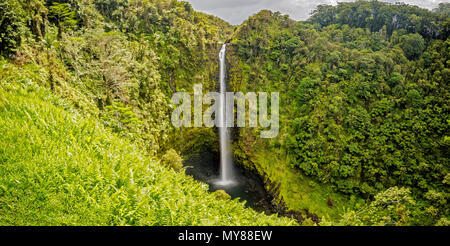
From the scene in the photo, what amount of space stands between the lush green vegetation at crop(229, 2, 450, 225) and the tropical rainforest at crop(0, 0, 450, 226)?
0.58ft

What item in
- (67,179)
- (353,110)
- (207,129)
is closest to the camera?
(67,179)

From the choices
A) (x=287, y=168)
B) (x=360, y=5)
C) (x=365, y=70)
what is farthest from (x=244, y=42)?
(x=360, y=5)

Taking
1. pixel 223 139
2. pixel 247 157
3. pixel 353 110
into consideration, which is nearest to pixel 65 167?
pixel 247 157

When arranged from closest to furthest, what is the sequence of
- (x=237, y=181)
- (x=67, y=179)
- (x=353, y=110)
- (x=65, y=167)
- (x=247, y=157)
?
1. (x=67, y=179)
2. (x=65, y=167)
3. (x=237, y=181)
4. (x=353, y=110)
5. (x=247, y=157)

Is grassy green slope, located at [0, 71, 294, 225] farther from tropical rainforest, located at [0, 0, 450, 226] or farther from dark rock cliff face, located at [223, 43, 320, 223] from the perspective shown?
dark rock cliff face, located at [223, 43, 320, 223]

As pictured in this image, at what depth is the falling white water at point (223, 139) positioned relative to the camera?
2678 centimetres

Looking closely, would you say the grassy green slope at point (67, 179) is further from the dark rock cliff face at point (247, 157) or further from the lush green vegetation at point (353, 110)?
the lush green vegetation at point (353, 110)

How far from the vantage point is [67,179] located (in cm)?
272

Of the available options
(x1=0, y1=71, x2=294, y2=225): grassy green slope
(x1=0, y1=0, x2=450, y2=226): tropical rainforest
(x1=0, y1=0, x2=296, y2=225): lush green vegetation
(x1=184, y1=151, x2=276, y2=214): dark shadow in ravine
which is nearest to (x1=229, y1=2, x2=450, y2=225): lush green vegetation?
(x1=0, y1=0, x2=450, y2=226): tropical rainforest

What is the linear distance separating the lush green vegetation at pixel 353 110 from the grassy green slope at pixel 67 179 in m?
21.9

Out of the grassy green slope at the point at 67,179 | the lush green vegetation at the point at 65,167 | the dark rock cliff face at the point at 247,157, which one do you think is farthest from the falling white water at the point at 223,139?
the grassy green slope at the point at 67,179

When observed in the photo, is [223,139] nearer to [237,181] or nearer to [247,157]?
[247,157]

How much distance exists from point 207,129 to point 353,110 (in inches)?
800
